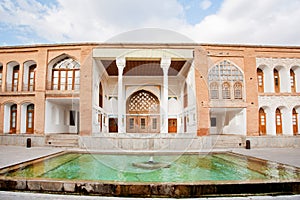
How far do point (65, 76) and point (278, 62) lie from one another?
12.8 m

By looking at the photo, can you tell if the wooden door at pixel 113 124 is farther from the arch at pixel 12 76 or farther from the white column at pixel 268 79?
the white column at pixel 268 79

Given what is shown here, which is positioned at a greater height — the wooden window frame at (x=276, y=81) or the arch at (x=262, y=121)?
the wooden window frame at (x=276, y=81)

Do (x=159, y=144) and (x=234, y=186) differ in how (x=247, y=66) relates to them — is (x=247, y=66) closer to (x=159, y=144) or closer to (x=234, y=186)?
(x=159, y=144)

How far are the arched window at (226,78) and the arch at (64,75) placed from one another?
791 cm

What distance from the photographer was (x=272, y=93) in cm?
1338

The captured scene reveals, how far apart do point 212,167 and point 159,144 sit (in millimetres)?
4192

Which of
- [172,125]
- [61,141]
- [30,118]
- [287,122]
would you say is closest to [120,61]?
[61,141]

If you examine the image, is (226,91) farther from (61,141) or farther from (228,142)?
(61,141)

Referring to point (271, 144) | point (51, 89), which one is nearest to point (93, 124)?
point (51, 89)

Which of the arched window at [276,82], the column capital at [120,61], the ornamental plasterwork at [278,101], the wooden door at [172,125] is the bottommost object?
the wooden door at [172,125]

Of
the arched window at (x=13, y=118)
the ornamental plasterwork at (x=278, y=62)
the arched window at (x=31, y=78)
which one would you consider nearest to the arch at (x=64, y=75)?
the arched window at (x=31, y=78)

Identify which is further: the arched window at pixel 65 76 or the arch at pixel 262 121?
the arch at pixel 262 121

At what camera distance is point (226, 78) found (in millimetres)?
13289

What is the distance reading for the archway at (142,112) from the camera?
56.1 feet
